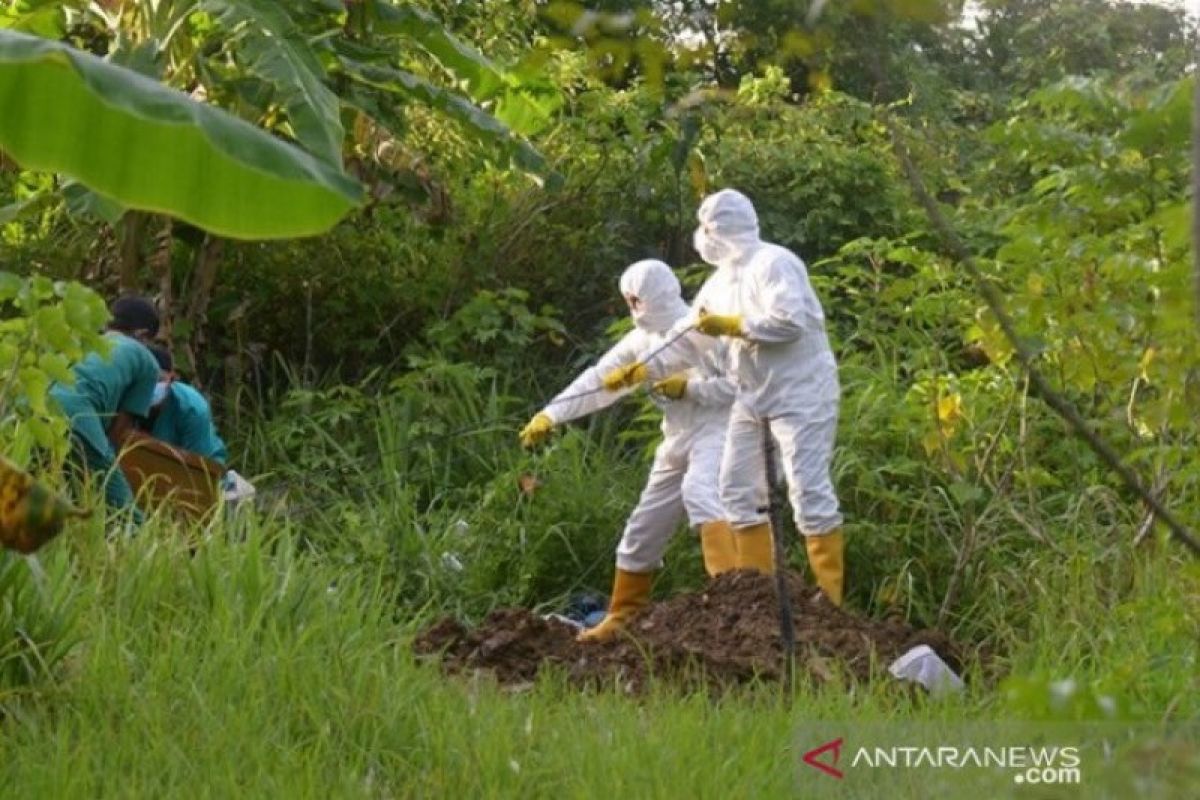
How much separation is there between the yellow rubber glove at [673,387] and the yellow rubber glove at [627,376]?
6.9 inches

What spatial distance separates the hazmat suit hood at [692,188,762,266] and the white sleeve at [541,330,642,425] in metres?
0.78

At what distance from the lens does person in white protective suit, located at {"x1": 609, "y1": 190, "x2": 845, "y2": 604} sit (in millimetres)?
9484

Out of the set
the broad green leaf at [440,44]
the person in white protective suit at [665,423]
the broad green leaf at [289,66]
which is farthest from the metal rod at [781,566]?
the broad green leaf at [440,44]

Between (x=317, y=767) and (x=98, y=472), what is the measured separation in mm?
2997

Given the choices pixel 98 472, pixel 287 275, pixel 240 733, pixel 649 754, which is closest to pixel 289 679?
pixel 240 733

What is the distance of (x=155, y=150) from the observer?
5176 millimetres

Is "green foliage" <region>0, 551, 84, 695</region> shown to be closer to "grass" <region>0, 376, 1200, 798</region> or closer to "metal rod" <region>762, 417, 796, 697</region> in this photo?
"grass" <region>0, 376, 1200, 798</region>

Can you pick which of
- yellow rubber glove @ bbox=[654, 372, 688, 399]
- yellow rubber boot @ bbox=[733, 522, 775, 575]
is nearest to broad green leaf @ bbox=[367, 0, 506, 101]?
yellow rubber glove @ bbox=[654, 372, 688, 399]

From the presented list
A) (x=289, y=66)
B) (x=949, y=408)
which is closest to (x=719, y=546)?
(x=949, y=408)

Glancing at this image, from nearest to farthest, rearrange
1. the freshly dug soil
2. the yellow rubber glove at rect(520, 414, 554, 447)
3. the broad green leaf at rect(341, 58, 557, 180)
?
1. the freshly dug soil
2. the yellow rubber glove at rect(520, 414, 554, 447)
3. the broad green leaf at rect(341, 58, 557, 180)

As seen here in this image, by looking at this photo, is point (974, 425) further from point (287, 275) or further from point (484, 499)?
point (287, 275)

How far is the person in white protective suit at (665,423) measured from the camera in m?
9.82

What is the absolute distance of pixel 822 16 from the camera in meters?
2.89

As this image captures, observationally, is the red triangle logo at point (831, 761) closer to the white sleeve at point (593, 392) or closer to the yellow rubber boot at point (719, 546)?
the yellow rubber boot at point (719, 546)
